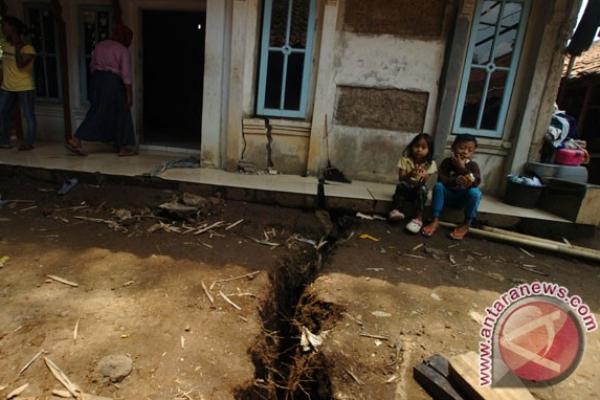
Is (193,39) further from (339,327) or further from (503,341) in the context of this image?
(503,341)

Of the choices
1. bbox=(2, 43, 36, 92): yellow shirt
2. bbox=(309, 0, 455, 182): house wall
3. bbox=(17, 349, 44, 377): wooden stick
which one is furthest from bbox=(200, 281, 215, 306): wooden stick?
bbox=(2, 43, 36, 92): yellow shirt

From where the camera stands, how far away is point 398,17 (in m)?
5.18

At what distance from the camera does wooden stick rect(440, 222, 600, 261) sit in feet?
13.7

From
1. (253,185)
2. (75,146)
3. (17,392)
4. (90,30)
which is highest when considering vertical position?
(90,30)

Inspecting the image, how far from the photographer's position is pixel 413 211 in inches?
183

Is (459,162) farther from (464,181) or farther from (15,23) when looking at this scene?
(15,23)

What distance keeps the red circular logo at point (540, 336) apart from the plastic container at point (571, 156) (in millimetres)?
4746

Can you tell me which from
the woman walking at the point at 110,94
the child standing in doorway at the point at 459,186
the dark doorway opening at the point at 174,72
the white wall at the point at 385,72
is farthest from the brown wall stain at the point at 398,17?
the dark doorway opening at the point at 174,72

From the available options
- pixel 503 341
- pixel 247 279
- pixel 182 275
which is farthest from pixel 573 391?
pixel 182 275

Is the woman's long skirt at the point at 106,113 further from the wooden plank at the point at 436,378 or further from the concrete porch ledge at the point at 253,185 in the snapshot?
the wooden plank at the point at 436,378

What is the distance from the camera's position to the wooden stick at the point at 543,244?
4.18 metres

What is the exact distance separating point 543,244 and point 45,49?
8808mm

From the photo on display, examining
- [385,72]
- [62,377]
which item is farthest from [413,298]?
[385,72]

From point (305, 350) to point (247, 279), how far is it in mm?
931
